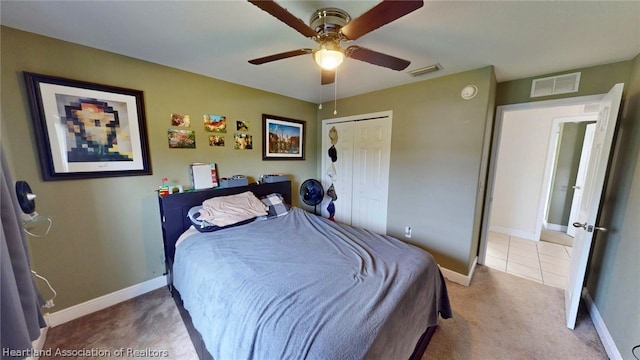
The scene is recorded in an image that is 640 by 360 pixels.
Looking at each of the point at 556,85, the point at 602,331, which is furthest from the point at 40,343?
the point at 556,85

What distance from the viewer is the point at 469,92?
214 centimetres

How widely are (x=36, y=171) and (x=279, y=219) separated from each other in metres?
1.94

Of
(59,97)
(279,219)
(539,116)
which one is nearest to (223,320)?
(279,219)

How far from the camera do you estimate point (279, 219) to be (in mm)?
2410

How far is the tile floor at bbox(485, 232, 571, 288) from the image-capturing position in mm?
2552

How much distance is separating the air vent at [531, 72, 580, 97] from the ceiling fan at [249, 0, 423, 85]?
179 cm

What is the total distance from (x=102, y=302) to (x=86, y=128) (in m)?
1.55

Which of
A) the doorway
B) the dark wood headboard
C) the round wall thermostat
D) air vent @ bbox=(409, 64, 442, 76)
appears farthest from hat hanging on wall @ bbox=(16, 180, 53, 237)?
the doorway

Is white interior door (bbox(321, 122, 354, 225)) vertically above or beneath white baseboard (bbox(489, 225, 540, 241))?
above

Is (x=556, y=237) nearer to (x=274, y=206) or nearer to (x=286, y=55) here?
(x=274, y=206)

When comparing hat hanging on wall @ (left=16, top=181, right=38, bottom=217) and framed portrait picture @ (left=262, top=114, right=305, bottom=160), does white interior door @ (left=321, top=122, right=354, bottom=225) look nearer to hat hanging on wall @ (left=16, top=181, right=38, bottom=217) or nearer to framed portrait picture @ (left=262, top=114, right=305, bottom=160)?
framed portrait picture @ (left=262, top=114, right=305, bottom=160)

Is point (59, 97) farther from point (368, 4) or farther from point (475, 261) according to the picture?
point (475, 261)

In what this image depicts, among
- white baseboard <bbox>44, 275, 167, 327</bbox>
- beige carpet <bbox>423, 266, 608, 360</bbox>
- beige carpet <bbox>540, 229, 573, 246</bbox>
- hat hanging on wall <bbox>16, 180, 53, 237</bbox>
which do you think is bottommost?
beige carpet <bbox>423, 266, 608, 360</bbox>

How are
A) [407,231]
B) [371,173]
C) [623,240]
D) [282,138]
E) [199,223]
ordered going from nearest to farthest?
[623,240] → [199,223] → [407,231] → [371,173] → [282,138]
